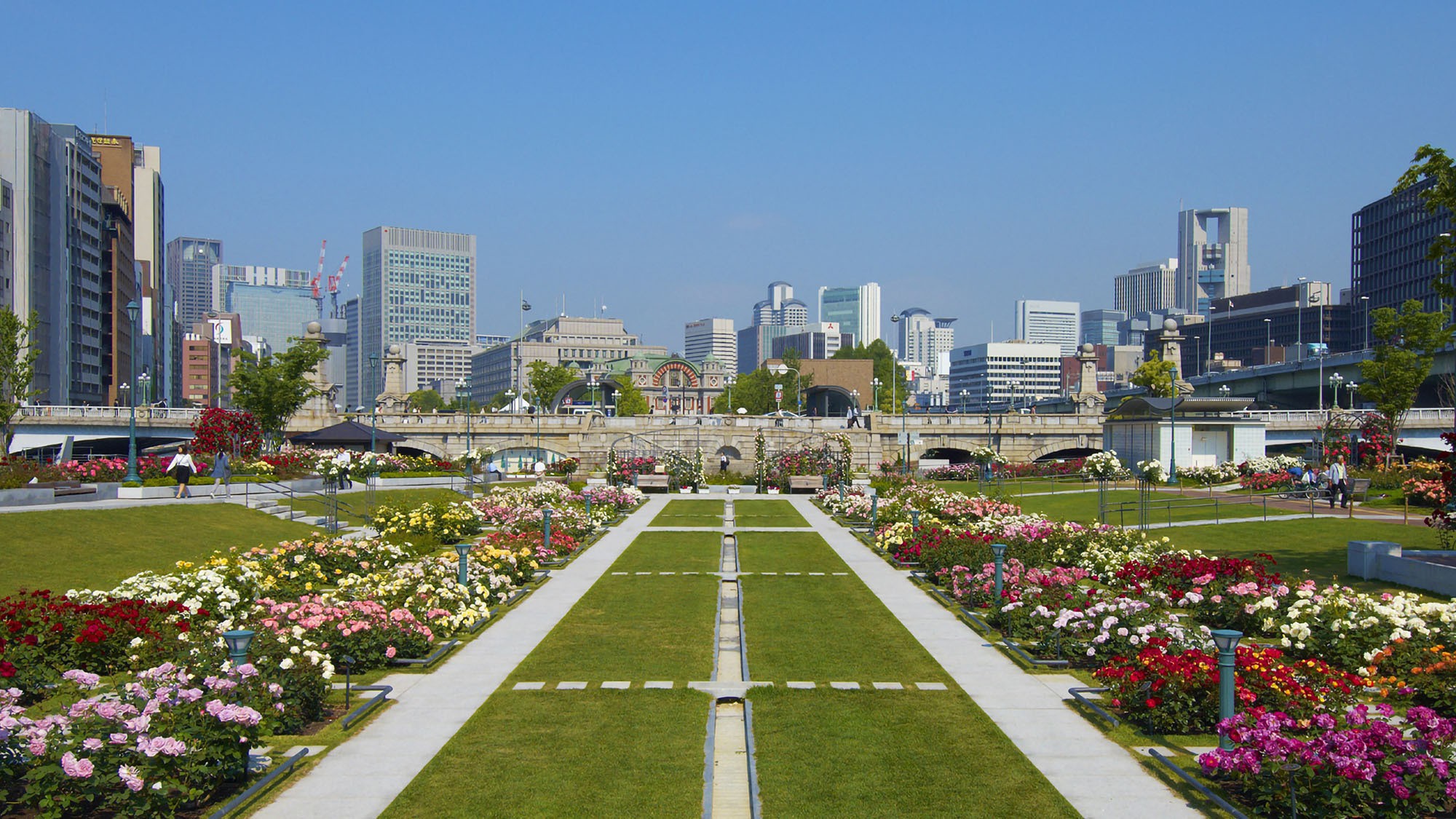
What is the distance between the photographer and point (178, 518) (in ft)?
100

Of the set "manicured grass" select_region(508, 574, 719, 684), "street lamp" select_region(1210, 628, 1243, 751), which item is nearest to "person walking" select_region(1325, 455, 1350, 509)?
"manicured grass" select_region(508, 574, 719, 684)

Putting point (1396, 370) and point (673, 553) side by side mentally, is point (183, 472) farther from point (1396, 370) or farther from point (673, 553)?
point (1396, 370)

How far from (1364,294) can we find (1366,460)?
105m

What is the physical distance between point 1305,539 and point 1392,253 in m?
124

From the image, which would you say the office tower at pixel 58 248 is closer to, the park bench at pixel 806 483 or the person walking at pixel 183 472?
the person walking at pixel 183 472

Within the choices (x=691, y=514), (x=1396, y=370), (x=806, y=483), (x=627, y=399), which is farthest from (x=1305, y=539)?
(x=627, y=399)

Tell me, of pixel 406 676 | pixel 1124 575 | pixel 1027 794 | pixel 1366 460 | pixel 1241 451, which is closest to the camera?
pixel 1027 794

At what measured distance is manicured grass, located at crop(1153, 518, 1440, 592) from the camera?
951 inches

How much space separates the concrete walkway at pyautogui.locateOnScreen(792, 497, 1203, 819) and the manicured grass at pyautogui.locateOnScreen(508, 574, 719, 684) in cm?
372

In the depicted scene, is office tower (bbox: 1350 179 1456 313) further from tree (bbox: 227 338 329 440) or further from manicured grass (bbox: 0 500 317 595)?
manicured grass (bbox: 0 500 317 595)

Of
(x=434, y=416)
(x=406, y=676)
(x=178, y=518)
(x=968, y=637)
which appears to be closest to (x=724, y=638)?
(x=968, y=637)

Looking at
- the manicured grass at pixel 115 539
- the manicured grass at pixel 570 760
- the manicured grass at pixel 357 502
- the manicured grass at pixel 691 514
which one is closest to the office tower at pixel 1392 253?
the manicured grass at pixel 691 514

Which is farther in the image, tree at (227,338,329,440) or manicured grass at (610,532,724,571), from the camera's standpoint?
tree at (227,338,329,440)

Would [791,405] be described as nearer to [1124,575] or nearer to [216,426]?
[216,426]
